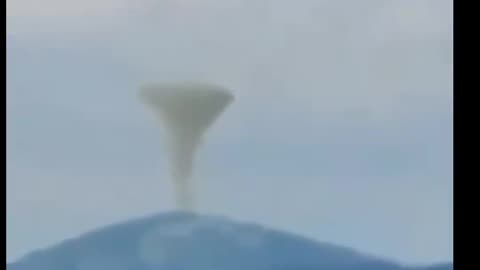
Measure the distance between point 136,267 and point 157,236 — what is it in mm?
109

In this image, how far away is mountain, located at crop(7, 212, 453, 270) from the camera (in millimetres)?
2246

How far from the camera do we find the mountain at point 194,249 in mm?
2246

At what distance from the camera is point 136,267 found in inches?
88.9

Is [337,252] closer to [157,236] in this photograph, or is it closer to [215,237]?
[215,237]

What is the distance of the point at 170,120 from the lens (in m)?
2.31

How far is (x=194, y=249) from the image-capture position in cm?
230
